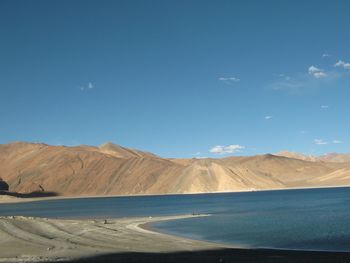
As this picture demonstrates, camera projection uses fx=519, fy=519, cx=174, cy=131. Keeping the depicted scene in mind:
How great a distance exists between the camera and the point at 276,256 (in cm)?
2939

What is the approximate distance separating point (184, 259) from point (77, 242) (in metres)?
11.8

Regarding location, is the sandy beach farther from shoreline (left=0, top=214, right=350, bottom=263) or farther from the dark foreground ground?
the dark foreground ground

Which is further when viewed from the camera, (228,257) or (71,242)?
(71,242)

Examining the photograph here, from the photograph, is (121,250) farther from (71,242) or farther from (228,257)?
(228,257)

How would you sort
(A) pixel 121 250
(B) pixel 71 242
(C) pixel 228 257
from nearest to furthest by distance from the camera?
1. (C) pixel 228 257
2. (A) pixel 121 250
3. (B) pixel 71 242

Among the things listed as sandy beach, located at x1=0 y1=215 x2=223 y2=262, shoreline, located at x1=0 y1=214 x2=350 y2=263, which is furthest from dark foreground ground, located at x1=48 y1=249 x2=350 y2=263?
sandy beach, located at x1=0 y1=215 x2=223 y2=262

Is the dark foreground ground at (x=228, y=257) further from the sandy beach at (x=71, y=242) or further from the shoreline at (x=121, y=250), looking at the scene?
the sandy beach at (x=71, y=242)

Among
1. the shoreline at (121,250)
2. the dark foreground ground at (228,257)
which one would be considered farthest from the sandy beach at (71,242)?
the dark foreground ground at (228,257)

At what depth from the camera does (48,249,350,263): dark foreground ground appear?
2722 centimetres

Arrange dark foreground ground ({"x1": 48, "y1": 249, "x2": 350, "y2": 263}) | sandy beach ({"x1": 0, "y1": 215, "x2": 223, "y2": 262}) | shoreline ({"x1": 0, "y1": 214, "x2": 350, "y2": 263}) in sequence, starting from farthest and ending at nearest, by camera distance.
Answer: sandy beach ({"x1": 0, "y1": 215, "x2": 223, "y2": 262}) → shoreline ({"x1": 0, "y1": 214, "x2": 350, "y2": 263}) → dark foreground ground ({"x1": 48, "y1": 249, "x2": 350, "y2": 263})

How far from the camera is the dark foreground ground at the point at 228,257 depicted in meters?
27.2

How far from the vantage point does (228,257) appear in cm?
2862

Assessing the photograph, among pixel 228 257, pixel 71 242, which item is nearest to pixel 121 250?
pixel 71 242

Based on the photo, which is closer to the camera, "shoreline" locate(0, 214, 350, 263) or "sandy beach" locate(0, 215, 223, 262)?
"shoreline" locate(0, 214, 350, 263)
